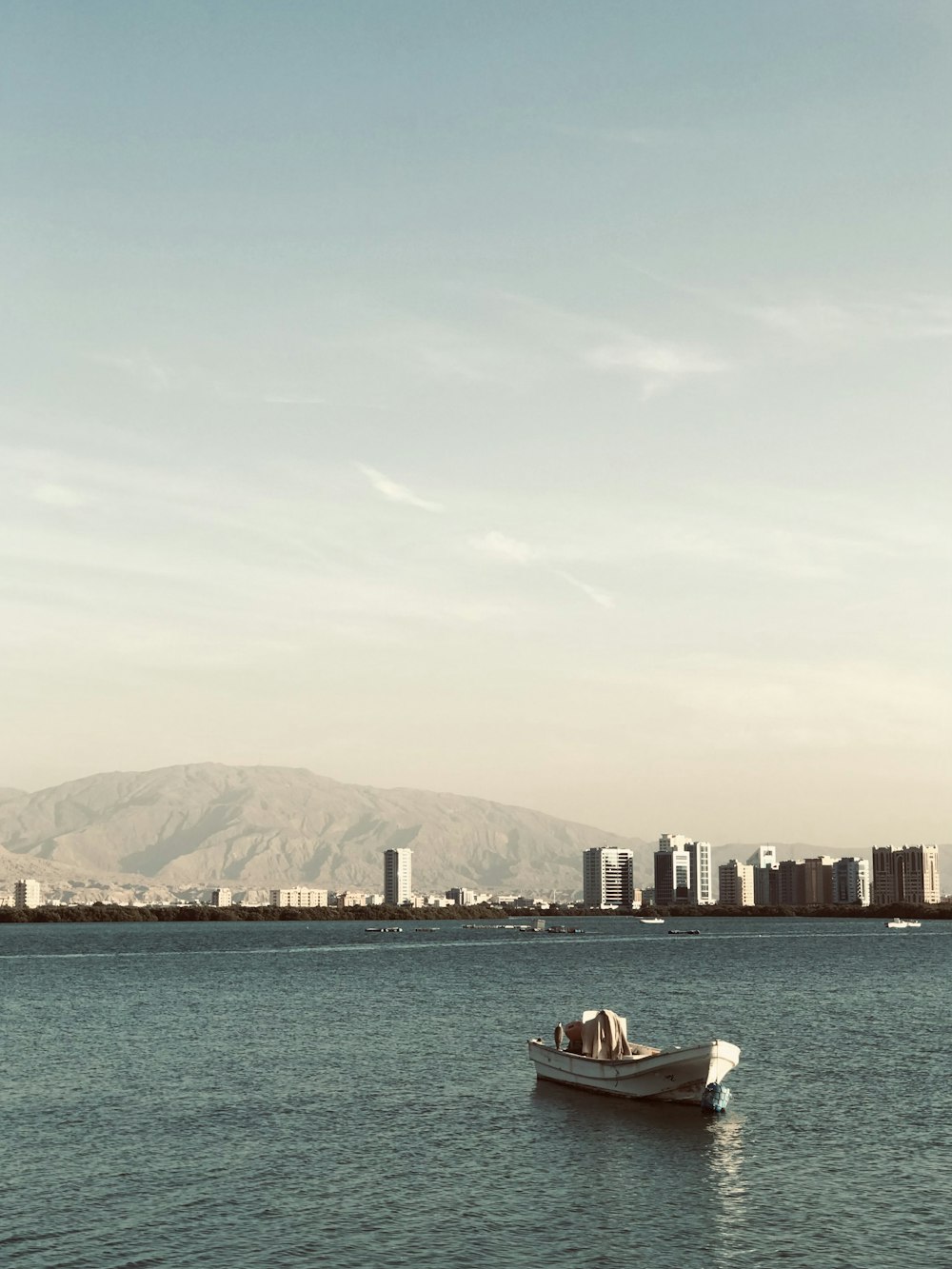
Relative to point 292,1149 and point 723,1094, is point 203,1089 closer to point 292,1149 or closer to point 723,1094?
point 292,1149

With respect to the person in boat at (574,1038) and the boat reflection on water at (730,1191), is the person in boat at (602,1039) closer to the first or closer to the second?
the person in boat at (574,1038)

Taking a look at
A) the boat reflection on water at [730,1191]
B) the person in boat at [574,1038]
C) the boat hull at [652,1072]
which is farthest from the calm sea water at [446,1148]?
the person in boat at [574,1038]

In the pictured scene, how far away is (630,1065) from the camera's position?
6981cm

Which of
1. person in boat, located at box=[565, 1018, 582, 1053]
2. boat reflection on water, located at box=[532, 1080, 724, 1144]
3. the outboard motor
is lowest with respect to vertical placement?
boat reflection on water, located at box=[532, 1080, 724, 1144]

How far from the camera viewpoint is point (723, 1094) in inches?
2598

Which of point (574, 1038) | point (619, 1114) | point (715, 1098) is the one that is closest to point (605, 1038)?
point (574, 1038)

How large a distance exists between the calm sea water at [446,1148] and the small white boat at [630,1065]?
1.09 metres

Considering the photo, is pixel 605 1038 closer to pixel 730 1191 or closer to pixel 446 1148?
pixel 446 1148

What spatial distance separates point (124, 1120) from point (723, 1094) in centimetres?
2953

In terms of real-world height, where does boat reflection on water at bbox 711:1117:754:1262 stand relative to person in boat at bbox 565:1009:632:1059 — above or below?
below

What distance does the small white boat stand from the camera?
66625 mm

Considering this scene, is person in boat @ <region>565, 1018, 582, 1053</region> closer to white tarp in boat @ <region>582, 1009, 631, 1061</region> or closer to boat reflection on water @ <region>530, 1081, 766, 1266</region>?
white tarp in boat @ <region>582, 1009, 631, 1061</region>

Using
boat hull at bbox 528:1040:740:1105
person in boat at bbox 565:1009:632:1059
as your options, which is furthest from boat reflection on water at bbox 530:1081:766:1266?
person in boat at bbox 565:1009:632:1059

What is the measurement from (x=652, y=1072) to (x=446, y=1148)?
1572 centimetres
